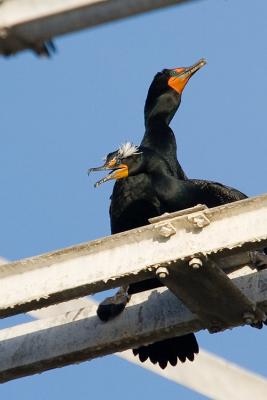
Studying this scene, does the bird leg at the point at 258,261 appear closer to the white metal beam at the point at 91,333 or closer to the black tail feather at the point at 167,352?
the white metal beam at the point at 91,333

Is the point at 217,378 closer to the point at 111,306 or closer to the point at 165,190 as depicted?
the point at 111,306

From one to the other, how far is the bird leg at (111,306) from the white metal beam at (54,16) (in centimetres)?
306

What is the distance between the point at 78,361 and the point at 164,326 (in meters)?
0.46

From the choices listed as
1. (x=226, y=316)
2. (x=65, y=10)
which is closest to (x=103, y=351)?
(x=226, y=316)

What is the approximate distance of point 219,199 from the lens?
7039 millimetres

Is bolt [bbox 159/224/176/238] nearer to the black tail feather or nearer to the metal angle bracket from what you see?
the metal angle bracket

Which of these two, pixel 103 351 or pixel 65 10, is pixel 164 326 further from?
pixel 65 10

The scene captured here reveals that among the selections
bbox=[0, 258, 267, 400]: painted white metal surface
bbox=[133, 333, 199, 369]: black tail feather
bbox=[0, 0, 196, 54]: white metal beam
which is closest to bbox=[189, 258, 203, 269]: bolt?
bbox=[0, 258, 267, 400]: painted white metal surface

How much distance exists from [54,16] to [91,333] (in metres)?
3.32

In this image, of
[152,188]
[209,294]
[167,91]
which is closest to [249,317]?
[209,294]

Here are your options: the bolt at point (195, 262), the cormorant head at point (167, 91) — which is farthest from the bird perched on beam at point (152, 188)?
the bolt at point (195, 262)

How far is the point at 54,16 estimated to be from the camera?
2188 millimetres

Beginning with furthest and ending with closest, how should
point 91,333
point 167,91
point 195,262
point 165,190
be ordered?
point 167,91 < point 165,190 < point 91,333 < point 195,262

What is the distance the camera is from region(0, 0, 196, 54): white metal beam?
7.06 ft
